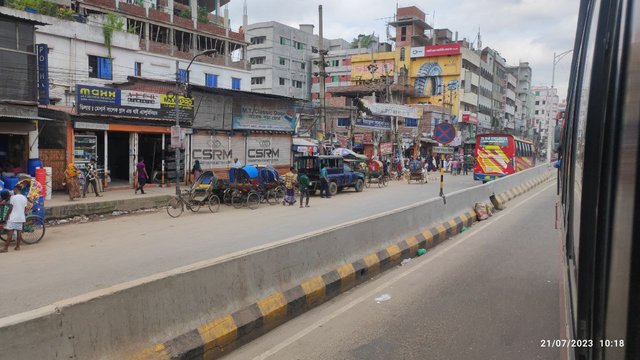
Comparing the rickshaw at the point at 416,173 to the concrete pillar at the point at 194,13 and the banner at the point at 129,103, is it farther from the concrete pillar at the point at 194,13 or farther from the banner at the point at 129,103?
the concrete pillar at the point at 194,13

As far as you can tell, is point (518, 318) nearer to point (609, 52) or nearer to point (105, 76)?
point (609, 52)

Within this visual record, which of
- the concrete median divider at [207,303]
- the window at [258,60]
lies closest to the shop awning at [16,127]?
the concrete median divider at [207,303]

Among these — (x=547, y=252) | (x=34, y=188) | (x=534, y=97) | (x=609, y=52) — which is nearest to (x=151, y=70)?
(x=34, y=188)

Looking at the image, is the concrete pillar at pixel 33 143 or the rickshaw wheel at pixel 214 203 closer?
the rickshaw wheel at pixel 214 203

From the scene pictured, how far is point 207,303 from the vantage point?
4773mm

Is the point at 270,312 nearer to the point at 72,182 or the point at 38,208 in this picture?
the point at 38,208

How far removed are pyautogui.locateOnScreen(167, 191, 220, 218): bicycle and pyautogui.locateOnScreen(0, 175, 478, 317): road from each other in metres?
0.38

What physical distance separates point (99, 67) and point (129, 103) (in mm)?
11564

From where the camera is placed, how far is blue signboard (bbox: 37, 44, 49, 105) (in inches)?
774

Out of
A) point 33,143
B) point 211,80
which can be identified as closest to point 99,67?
point 211,80

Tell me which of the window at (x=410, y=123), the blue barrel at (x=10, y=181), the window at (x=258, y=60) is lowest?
the blue barrel at (x=10, y=181)

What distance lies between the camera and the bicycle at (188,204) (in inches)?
674

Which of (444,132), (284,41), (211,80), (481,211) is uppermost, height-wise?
(284,41)

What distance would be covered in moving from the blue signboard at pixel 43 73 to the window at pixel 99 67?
13.2m
